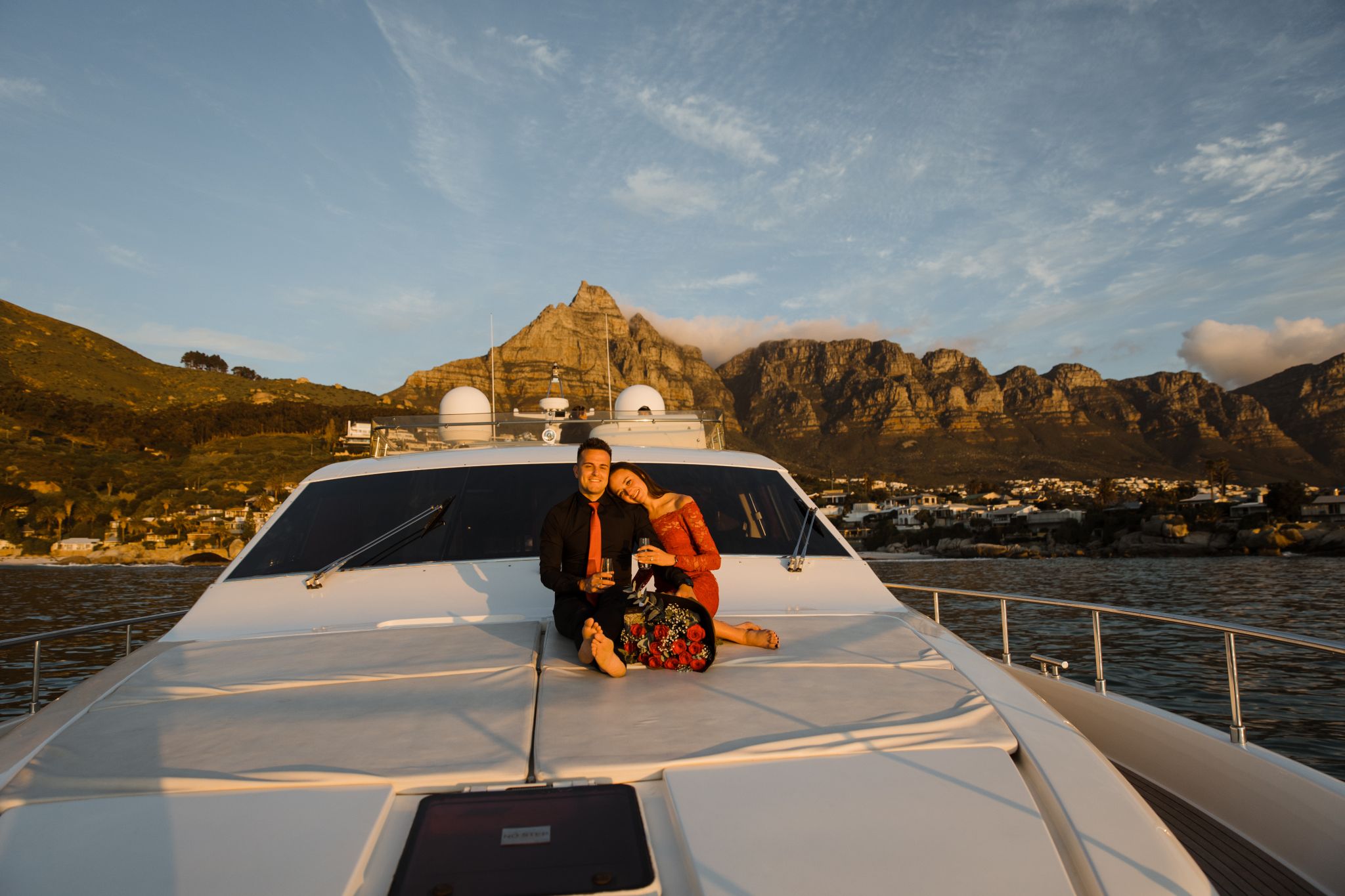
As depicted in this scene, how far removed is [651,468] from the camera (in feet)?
15.2

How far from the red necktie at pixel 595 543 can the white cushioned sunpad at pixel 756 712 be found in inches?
20.6

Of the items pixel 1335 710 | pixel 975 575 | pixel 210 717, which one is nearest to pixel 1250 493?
pixel 975 575

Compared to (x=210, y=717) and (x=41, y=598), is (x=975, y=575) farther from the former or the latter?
(x=210, y=717)

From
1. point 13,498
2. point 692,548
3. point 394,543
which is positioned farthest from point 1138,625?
point 13,498

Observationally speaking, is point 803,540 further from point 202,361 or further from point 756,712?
point 202,361

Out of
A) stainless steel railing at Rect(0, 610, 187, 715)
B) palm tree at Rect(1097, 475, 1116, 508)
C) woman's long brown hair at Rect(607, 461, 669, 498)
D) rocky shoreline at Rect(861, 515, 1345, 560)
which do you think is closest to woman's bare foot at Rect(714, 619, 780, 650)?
woman's long brown hair at Rect(607, 461, 669, 498)

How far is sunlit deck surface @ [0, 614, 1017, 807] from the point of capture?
2.03 meters

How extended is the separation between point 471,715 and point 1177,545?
117m

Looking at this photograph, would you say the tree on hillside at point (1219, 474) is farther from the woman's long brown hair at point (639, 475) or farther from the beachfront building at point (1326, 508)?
the woman's long brown hair at point (639, 475)

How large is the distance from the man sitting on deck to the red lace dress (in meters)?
0.04

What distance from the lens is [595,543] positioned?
11.7 feet

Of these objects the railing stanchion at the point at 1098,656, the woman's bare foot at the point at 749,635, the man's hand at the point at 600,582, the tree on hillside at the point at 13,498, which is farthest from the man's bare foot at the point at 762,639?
the tree on hillside at the point at 13,498

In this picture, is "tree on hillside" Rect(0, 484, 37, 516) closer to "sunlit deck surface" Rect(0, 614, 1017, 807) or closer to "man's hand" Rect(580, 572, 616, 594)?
"sunlit deck surface" Rect(0, 614, 1017, 807)

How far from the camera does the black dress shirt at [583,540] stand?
11.1 feet
